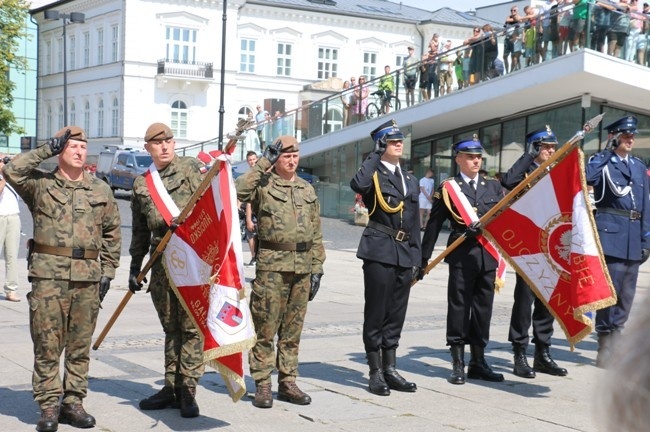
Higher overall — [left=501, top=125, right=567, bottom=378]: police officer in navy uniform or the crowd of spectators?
the crowd of spectators

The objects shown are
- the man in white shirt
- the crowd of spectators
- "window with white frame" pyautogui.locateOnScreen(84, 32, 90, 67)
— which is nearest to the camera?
the man in white shirt

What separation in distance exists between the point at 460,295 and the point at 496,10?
201 feet

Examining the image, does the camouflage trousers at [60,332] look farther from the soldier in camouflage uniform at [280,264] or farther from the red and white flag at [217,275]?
the soldier in camouflage uniform at [280,264]

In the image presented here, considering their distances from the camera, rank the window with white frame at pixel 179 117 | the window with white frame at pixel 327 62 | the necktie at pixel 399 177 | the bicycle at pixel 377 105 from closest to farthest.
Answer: the necktie at pixel 399 177 < the bicycle at pixel 377 105 < the window with white frame at pixel 179 117 < the window with white frame at pixel 327 62

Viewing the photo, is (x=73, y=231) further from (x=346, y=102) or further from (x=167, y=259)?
(x=346, y=102)

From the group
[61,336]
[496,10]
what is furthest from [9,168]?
[496,10]

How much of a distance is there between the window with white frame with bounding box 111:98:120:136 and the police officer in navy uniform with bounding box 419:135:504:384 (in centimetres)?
5435

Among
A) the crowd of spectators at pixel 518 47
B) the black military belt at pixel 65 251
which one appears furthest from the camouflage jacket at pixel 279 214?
the crowd of spectators at pixel 518 47

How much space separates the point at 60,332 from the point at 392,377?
2.61m

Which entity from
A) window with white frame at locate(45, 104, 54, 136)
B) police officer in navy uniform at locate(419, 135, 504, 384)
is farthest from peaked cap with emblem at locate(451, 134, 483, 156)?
window with white frame at locate(45, 104, 54, 136)

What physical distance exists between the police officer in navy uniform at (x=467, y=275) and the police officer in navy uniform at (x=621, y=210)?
3.77 ft

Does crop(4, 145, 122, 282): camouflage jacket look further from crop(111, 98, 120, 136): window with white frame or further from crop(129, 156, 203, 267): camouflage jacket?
crop(111, 98, 120, 136): window with white frame

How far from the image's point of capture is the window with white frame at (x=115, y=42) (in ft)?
198

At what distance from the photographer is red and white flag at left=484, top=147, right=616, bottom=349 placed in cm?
727
